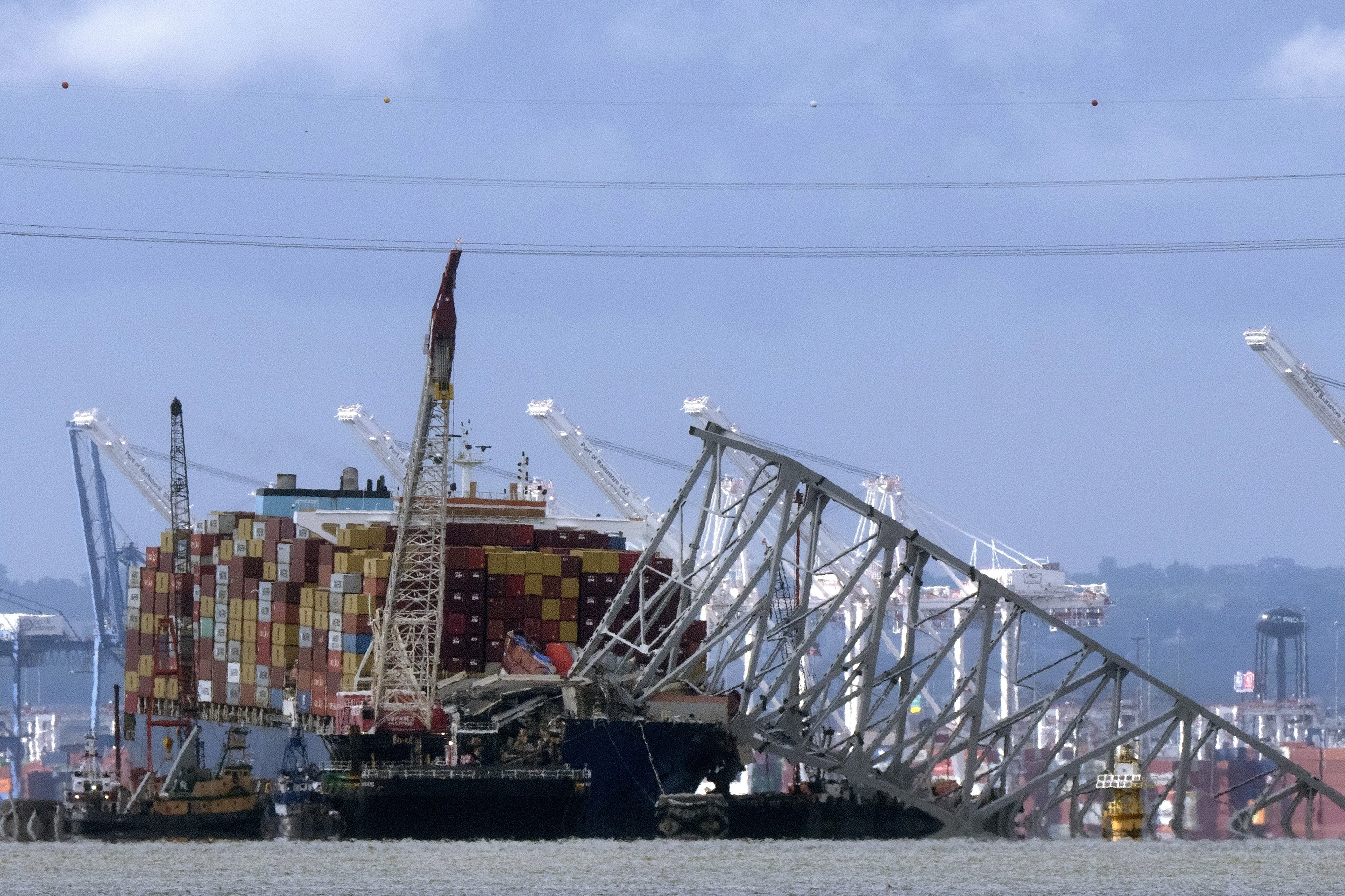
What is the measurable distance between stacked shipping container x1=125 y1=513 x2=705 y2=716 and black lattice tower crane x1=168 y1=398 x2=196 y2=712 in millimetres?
427

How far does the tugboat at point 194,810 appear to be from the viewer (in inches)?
3130

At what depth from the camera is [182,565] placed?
9175cm

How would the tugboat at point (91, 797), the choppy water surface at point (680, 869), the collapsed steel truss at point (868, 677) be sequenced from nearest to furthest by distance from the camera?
the choppy water surface at point (680, 869) < the collapsed steel truss at point (868, 677) < the tugboat at point (91, 797)

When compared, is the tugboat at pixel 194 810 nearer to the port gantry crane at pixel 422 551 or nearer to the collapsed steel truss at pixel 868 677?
the port gantry crane at pixel 422 551

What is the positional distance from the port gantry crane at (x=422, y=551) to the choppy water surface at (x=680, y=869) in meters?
17.3

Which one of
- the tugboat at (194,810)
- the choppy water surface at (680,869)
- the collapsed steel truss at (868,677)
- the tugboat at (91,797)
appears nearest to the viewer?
the choppy water surface at (680,869)

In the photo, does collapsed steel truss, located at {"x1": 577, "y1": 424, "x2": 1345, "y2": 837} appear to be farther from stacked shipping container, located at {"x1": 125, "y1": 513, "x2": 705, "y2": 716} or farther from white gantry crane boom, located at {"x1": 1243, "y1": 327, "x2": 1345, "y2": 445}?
white gantry crane boom, located at {"x1": 1243, "y1": 327, "x2": 1345, "y2": 445}

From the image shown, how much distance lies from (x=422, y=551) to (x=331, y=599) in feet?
27.8

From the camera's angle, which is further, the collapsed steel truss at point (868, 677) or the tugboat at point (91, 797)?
the tugboat at point (91, 797)

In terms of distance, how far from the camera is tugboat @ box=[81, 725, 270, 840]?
7950cm

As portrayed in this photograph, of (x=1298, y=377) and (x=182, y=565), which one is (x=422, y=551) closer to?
(x=182, y=565)

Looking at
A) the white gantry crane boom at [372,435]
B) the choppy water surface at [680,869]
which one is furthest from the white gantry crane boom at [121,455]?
the choppy water surface at [680,869]

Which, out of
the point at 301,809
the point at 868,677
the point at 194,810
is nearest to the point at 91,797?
the point at 194,810

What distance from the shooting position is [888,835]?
69000mm
